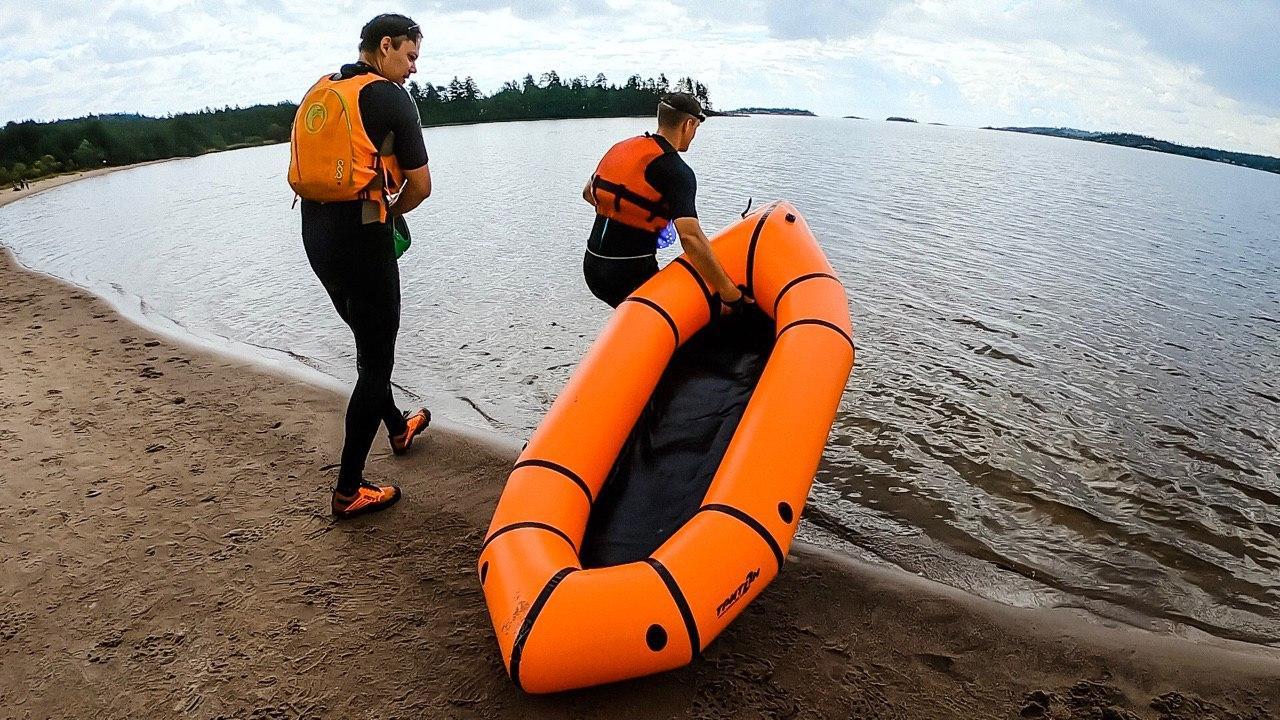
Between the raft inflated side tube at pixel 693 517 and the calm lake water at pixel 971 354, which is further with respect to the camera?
the calm lake water at pixel 971 354

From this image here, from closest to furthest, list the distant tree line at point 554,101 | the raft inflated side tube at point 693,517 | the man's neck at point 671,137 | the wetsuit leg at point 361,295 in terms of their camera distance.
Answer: the raft inflated side tube at point 693,517, the wetsuit leg at point 361,295, the man's neck at point 671,137, the distant tree line at point 554,101

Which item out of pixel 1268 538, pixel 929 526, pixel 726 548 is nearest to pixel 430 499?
pixel 726 548

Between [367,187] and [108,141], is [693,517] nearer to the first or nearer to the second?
[367,187]

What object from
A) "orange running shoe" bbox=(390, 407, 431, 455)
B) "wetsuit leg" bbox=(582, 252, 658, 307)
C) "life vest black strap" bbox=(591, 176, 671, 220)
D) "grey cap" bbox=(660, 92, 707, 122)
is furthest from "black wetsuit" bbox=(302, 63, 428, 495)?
"grey cap" bbox=(660, 92, 707, 122)

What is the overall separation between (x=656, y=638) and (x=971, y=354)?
4.83 metres

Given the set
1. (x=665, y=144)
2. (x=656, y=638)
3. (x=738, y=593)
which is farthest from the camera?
(x=665, y=144)

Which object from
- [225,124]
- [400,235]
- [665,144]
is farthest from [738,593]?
[225,124]

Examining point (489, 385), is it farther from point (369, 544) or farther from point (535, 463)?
point (535, 463)

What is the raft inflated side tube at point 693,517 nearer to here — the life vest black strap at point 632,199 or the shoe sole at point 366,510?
the life vest black strap at point 632,199

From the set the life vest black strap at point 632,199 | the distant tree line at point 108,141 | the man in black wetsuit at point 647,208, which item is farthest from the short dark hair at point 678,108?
the distant tree line at point 108,141

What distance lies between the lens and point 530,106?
8231 centimetres

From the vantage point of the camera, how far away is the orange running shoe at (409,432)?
11.9 ft

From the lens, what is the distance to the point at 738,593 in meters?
2.17

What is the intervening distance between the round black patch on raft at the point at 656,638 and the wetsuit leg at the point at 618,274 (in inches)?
66.5
